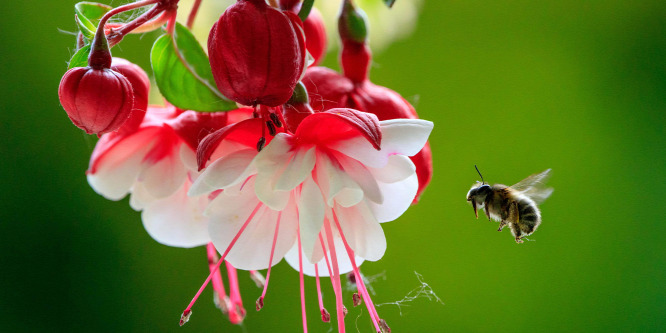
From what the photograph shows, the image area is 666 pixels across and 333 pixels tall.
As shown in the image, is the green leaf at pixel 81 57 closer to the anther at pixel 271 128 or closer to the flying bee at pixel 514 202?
the anther at pixel 271 128

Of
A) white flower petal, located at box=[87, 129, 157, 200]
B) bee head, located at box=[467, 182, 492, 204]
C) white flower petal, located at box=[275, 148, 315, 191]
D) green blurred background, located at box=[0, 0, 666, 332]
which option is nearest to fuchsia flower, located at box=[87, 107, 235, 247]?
white flower petal, located at box=[87, 129, 157, 200]

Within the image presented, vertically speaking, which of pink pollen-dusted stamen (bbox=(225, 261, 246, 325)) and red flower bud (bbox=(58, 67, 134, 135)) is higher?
red flower bud (bbox=(58, 67, 134, 135))

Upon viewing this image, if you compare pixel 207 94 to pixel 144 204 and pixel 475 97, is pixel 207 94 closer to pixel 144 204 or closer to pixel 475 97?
pixel 144 204

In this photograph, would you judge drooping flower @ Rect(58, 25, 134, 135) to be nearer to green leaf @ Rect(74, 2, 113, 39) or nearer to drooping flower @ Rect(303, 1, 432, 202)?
green leaf @ Rect(74, 2, 113, 39)

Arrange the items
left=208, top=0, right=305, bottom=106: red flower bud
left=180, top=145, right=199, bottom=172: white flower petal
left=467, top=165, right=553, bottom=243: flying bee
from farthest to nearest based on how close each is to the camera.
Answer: left=467, top=165, right=553, bottom=243: flying bee → left=180, top=145, right=199, bottom=172: white flower petal → left=208, top=0, right=305, bottom=106: red flower bud

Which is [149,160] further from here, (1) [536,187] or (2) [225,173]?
(1) [536,187]


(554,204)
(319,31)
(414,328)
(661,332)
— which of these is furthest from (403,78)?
(319,31)

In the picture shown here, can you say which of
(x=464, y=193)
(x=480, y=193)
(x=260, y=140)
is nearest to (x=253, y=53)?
(x=260, y=140)
